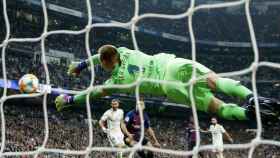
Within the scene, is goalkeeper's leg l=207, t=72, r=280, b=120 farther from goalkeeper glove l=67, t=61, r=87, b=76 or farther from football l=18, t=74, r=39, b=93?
football l=18, t=74, r=39, b=93

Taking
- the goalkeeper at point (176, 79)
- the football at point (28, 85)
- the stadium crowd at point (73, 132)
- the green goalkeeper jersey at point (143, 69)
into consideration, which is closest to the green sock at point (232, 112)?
the goalkeeper at point (176, 79)

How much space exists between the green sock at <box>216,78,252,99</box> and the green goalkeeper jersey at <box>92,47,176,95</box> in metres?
0.38

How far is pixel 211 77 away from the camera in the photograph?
8.93 feet

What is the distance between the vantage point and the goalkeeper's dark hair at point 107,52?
292cm

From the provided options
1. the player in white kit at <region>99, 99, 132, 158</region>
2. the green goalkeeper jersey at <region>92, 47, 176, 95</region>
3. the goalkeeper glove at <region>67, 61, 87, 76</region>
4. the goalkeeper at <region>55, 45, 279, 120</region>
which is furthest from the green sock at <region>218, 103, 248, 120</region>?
the player in white kit at <region>99, 99, 132, 158</region>

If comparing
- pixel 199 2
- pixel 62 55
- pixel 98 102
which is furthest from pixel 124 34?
pixel 199 2

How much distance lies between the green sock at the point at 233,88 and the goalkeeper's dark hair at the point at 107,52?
680 mm

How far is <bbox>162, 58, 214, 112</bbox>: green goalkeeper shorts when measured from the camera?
2812 millimetres

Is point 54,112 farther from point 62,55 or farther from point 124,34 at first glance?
point 124,34

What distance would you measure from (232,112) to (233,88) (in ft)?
0.57

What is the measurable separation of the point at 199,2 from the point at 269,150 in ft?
27.5

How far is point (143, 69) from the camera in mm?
2961

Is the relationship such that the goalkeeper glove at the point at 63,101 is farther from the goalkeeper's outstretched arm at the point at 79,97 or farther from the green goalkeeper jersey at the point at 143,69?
the green goalkeeper jersey at the point at 143,69

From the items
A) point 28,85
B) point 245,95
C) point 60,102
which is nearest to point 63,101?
point 60,102
